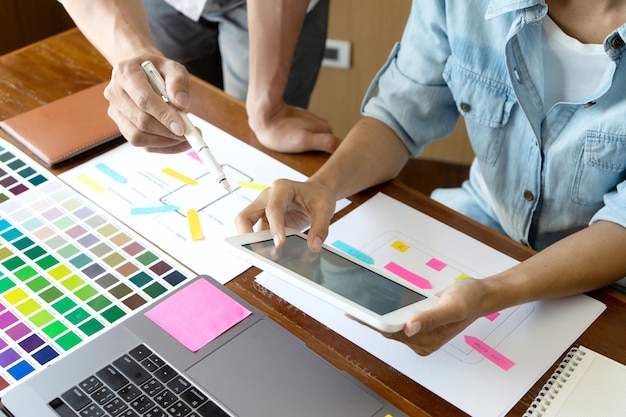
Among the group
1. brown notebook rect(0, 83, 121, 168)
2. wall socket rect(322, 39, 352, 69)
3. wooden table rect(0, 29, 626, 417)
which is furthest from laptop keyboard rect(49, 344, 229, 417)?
wall socket rect(322, 39, 352, 69)

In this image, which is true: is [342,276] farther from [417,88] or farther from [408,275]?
[417,88]

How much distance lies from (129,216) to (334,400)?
1.35ft

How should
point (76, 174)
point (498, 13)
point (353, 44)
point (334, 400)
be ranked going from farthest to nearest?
point (353, 44) < point (76, 174) < point (498, 13) < point (334, 400)

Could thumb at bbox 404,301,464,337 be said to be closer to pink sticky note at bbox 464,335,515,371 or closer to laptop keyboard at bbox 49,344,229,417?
pink sticky note at bbox 464,335,515,371

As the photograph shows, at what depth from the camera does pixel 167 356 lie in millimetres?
808

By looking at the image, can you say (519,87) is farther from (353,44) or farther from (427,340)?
(353,44)

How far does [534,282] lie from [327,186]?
296 mm

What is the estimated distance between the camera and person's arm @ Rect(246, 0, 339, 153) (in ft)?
3.74

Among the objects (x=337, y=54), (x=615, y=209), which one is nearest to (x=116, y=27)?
(x=615, y=209)

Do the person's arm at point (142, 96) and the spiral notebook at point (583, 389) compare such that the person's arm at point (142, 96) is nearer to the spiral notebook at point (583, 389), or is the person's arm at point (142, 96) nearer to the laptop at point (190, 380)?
the laptop at point (190, 380)

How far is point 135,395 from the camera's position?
76 centimetres

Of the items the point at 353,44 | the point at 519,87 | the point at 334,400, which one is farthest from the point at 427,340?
the point at 353,44

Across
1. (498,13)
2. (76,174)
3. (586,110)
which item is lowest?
(76,174)

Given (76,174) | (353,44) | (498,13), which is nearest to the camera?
(498,13)
